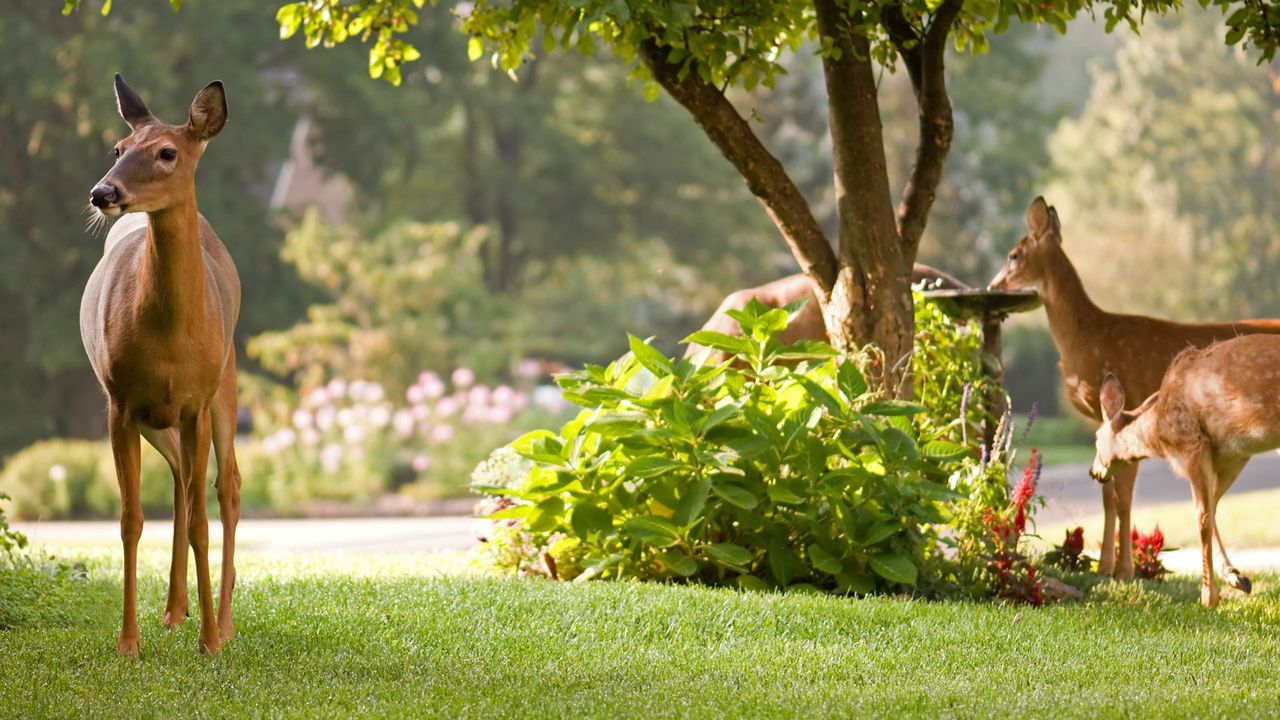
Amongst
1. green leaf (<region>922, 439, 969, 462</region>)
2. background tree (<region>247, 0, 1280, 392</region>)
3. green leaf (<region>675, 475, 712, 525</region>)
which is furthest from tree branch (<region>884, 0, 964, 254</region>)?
green leaf (<region>675, 475, 712, 525</region>)

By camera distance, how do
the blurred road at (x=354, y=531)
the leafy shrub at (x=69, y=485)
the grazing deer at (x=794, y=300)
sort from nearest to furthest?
1. the grazing deer at (x=794, y=300)
2. the blurred road at (x=354, y=531)
3. the leafy shrub at (x=69, y=485)

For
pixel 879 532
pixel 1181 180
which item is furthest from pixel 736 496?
pixel 1181 180

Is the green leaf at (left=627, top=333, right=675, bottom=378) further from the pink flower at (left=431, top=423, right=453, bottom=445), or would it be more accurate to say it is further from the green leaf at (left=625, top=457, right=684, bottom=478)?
the pink flower at (left=431, top=423, right=453, bottom=445)

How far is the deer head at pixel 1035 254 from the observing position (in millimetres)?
9227

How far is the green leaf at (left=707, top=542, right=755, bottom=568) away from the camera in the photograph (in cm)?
720

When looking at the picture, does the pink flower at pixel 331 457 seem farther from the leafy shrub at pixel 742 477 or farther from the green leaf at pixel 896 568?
the green leaf at pixel 896 568

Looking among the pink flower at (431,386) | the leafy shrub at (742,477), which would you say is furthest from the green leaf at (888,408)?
the pink flower at (431,386)

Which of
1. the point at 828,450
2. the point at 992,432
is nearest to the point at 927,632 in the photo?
the point at 828,450

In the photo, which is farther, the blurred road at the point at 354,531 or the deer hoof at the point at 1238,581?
the blurred road at the point at 354,531

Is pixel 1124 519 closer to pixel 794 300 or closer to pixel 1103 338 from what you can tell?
pixel 1103 338

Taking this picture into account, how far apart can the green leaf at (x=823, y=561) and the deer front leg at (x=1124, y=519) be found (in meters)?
2.25

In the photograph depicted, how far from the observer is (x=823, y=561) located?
23.6 feet

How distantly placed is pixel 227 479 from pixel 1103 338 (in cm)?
542

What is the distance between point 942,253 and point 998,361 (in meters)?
27.1
